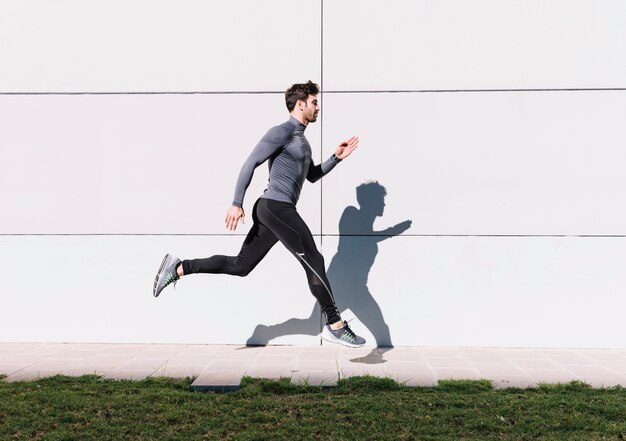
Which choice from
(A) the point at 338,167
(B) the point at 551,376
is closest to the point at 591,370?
(B) the point at 551,376

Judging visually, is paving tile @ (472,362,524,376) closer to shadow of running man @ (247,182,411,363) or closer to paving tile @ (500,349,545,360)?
paving tile @ (500,349,545,360)

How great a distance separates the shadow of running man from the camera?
5984mm

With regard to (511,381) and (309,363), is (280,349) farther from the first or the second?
(511,381)

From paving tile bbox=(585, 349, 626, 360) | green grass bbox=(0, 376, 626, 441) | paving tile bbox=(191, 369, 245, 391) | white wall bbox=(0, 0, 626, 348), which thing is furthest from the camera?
white wall bbox=(0, 0, 626, 348)

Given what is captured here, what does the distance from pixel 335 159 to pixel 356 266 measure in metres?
1.41

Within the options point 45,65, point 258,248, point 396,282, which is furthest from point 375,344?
point 45,65

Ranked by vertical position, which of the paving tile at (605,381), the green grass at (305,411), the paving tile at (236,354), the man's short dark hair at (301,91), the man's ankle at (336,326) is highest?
the man's short dark hair at (301,91)

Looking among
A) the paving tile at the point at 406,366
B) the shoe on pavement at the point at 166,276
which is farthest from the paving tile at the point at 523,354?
the shoe on pavement at the point at 166,276

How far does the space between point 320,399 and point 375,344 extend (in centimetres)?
203

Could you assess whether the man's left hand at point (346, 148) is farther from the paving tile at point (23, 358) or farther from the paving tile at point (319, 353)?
the paving tile at point (23, 358)

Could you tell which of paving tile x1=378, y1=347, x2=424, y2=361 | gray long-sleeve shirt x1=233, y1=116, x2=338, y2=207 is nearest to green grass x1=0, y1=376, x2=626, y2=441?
paving tile x1=378, y1=347, x2=424, y2=361

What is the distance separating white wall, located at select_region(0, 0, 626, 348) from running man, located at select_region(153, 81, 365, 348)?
109 cm

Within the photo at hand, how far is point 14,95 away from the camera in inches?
242

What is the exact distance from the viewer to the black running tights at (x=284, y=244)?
4.63m
